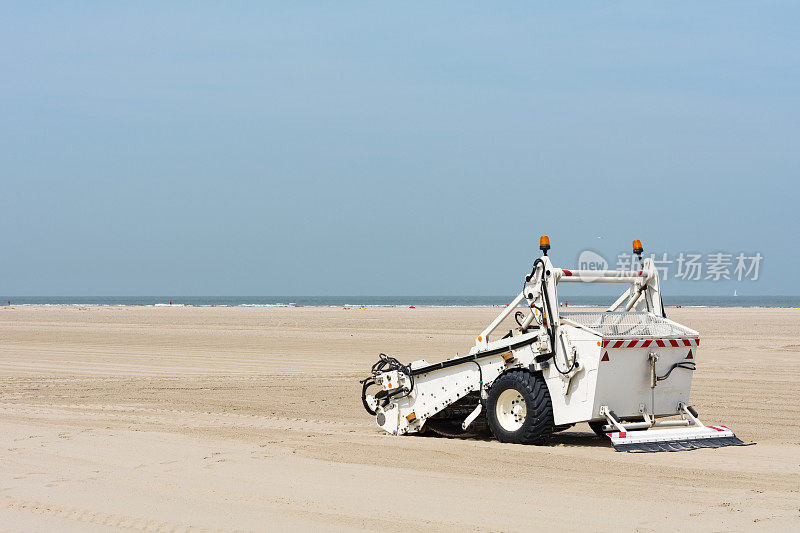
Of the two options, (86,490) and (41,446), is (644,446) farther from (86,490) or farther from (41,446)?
(41,446)

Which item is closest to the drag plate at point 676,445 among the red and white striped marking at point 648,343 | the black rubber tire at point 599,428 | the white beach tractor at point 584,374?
the white beach tractor at point 584,374

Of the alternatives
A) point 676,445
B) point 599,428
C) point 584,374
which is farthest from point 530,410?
point 676,445

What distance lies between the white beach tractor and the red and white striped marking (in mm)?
11

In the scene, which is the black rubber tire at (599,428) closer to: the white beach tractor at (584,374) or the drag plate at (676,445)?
Result: the white beach tractor at (584,374)

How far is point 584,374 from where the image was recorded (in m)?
9.59

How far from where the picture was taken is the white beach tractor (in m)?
9.56

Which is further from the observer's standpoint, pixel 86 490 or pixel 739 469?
pixel 739 469

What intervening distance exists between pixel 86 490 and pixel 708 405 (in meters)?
9.99

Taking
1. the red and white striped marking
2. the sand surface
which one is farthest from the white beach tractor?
the sand surface

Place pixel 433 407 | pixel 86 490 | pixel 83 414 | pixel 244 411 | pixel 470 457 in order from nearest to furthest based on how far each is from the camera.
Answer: pixel 86 490, pixel 470 457, pixel 433 407, pixel 83 414, pixel 244 411

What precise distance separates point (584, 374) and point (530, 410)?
0.74m

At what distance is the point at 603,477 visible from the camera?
323 inches

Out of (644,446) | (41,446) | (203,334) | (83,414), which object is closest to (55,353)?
(203,334)

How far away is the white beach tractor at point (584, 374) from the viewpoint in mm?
9562
